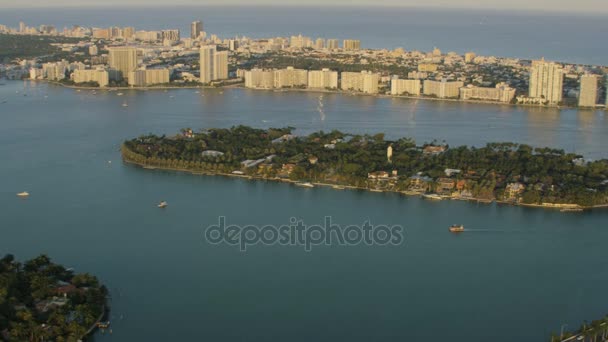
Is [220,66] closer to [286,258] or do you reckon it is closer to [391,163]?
[391,163]

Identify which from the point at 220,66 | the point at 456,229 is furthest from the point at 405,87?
the point at 456,229

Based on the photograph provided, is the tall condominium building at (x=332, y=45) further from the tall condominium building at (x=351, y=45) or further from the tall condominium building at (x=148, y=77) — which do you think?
the tall condominium building at (x=148, y=77)

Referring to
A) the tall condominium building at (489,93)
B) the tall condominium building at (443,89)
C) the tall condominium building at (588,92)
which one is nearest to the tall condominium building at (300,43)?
the tall condominium building at (443,89)

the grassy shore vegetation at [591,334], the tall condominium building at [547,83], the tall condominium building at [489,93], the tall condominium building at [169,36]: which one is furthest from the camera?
the tall condominium building at [169,36]

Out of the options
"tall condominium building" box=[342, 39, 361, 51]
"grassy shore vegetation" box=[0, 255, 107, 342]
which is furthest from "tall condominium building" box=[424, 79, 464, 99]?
"grassy shore vegetation" box=[0, 255, 107, 342]

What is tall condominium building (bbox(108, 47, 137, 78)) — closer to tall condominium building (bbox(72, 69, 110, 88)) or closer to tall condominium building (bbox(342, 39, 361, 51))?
tall condominium building (bbox(72, 69, 110, 88))

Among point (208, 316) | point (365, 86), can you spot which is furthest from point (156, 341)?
point (365, 86)
